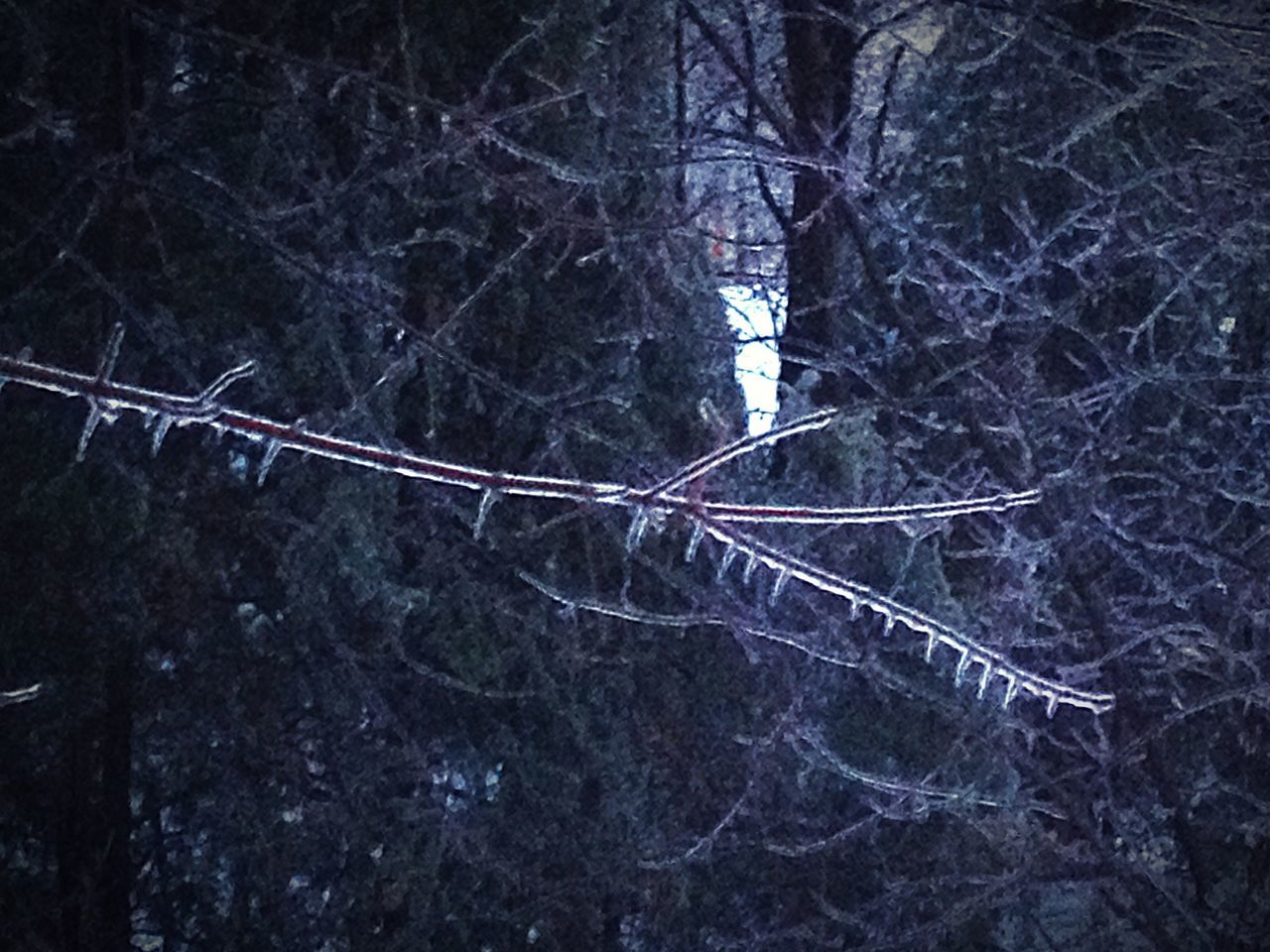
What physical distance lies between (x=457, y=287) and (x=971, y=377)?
145 cm

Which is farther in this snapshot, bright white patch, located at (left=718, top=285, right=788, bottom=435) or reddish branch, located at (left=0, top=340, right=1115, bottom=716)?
bright white patch, located at (left=718, top=285, right=788, bottom=435)

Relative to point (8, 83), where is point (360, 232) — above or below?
below

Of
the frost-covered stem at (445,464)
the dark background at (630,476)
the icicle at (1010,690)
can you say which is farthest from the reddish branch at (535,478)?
the dark background at (630,476)

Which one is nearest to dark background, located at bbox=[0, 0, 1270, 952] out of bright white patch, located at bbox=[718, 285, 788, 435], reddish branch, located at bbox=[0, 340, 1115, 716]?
bright white patch, located at bbox=[718, 285, 788, 435]

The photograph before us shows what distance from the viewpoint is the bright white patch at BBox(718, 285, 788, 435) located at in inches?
141

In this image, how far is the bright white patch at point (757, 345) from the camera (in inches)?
141

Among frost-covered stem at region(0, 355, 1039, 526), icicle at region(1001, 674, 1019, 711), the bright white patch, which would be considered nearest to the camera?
frost-covered stem at region(0, 355, 1039, 526)

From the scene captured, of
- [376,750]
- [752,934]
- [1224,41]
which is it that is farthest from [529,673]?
[1224,41]

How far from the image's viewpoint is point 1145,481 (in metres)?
3.92

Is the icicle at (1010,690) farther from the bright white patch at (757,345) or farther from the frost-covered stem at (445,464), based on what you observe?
the bright white patch at (757,345)

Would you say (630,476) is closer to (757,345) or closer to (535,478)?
(757,345)

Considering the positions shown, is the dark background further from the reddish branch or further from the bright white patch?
the reddish branch

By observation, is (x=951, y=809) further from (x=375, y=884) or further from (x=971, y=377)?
(x=375, y=884)

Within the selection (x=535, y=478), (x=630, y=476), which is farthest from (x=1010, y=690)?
(x=630, y=476)
